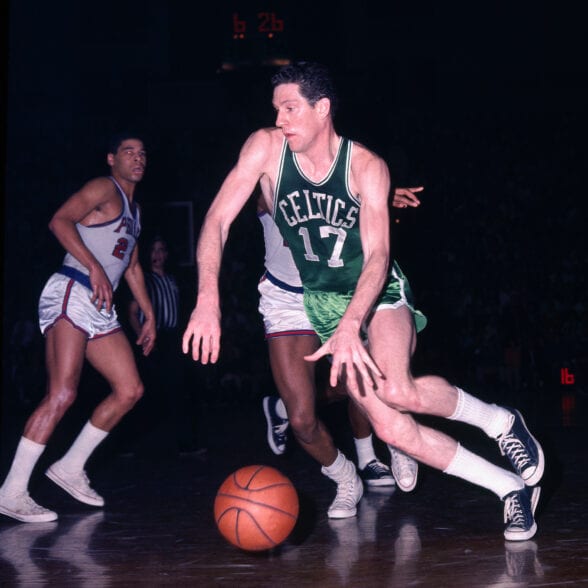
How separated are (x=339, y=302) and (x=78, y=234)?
1612mm

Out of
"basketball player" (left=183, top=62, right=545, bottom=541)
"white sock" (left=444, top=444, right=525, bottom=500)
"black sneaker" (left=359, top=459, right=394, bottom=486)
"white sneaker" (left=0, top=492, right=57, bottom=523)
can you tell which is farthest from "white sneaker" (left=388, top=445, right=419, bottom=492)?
"white sneaker" (left=0, top=492, right=57, bottom=523)

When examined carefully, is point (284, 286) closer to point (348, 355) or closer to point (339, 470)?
point (339, 470)

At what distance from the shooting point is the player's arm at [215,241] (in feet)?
10.0

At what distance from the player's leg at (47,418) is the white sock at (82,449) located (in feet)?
0.69

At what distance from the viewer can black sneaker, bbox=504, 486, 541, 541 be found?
346 centimetres

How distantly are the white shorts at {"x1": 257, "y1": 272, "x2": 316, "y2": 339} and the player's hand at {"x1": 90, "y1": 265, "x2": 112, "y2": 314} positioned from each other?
33.6 inches

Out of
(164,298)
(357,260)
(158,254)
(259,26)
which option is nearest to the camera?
(357,260)

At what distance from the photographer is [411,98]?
16.1 m

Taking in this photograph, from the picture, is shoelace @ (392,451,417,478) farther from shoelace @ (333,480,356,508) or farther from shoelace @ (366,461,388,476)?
shoelace @ (366,461,388,476)

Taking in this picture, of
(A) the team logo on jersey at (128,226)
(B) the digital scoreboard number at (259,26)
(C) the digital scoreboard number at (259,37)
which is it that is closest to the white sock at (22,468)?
(A) the team logo on jersey at (128,226)

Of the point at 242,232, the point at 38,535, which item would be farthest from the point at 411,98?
the point at 38,535

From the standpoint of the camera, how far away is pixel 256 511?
10.7 ft

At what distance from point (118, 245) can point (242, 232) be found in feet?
30.2

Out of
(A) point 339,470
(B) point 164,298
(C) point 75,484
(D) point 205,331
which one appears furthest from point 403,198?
(B) point 164,298
